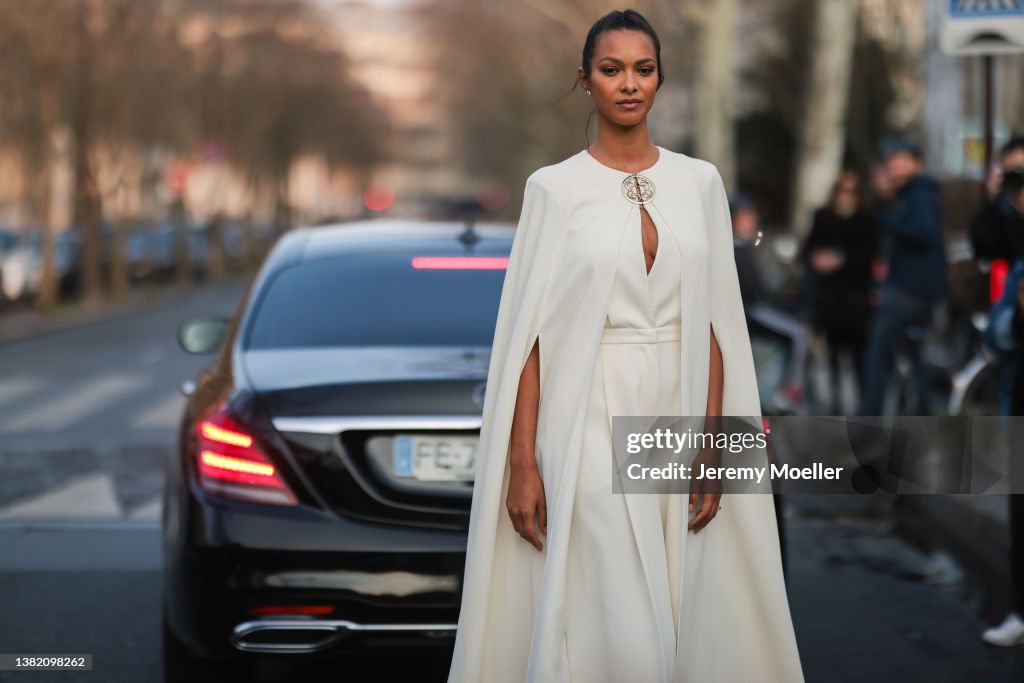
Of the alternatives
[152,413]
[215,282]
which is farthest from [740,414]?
[215,282]

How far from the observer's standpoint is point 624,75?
3447 mm

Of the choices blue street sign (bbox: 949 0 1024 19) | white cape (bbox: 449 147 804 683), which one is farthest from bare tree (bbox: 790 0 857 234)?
white cape (bbox: 449 147 804 683)

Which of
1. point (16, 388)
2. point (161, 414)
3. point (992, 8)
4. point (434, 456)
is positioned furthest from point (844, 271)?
point (16, 388)

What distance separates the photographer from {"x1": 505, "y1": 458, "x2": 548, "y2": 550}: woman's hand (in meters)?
3.48

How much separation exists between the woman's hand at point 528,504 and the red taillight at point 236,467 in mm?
1301

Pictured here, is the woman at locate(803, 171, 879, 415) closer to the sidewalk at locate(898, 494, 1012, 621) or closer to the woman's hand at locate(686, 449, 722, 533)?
the sidewalk at locate(898, 494, 1012, 621)

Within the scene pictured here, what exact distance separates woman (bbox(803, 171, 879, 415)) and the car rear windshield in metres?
6.15

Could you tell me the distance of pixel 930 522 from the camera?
8352 millimetres

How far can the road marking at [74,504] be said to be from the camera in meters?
8.68

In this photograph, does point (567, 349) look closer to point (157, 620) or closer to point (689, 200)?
point (689, 200)

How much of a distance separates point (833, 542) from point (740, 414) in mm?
4558

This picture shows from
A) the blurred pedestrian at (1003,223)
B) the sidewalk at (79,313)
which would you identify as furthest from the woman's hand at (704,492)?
the sidewalk at (79,313)

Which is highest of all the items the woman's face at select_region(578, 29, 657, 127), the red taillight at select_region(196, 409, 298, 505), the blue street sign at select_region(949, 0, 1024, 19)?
the blue street sign at select_region(949, 0, 1024, 19)

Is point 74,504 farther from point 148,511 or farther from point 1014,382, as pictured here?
point 1014,382
